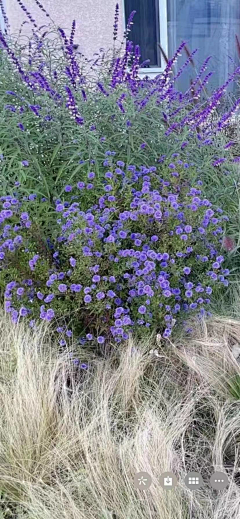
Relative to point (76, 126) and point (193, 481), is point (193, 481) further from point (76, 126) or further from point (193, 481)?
point (76, 126)

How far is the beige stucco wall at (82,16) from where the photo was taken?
4.43 m

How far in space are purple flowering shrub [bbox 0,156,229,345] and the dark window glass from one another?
10.5ft

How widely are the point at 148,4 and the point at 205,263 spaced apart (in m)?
3.63

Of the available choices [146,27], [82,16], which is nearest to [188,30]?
[146,27]

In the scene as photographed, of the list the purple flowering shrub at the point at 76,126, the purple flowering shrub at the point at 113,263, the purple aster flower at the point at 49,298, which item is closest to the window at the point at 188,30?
the purple flowering shrub at the point at 76,126

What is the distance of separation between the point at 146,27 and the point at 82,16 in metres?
0.66

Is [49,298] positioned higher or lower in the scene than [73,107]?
lower

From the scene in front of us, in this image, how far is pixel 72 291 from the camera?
182cm

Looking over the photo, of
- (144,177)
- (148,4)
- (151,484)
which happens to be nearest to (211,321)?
(144,177)

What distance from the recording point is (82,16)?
4.48 metres

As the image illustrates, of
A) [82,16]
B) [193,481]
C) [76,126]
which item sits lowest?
[193,481]

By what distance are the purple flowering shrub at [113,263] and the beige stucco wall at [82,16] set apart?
3.06 m

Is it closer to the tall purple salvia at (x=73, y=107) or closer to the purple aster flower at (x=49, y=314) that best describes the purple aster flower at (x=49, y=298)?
the purple aster flower at (x=49, y=314)

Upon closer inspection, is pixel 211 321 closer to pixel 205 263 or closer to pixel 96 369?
pixel 205 263
